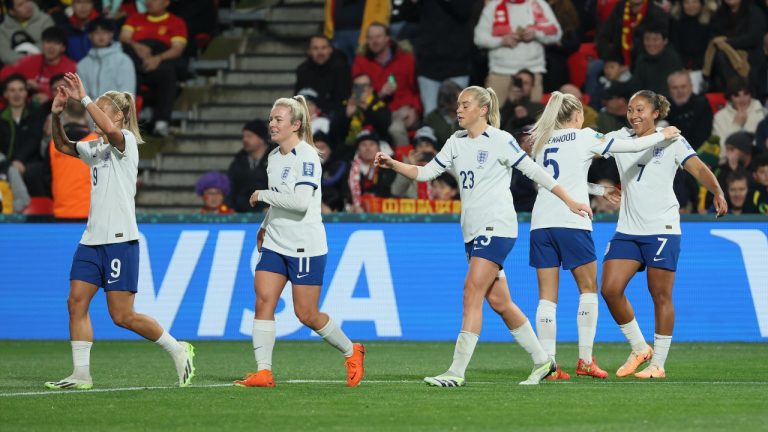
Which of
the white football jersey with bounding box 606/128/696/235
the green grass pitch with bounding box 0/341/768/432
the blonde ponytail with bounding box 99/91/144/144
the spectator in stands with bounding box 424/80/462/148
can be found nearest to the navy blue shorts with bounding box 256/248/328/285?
the green grass pitch with bounding box 0/341/768/432

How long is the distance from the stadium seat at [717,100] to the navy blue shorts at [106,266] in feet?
35.2

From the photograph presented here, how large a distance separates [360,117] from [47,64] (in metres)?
5.25

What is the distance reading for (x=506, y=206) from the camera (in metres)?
10.4

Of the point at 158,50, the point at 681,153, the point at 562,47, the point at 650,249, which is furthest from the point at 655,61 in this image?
the point at 650,249

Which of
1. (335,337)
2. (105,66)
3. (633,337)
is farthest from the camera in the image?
(105,66)

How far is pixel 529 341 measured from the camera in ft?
35.4

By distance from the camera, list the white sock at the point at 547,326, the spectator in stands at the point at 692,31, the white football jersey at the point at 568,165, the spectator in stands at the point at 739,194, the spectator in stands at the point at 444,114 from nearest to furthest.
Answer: the white football jersey at the point at 568,165 < the white sock at the point at 547,326 < the spectator in stands at the point at 739,194 < the spectator in stands at the point at 444,114 < the spectator in stands at the point at 692,31

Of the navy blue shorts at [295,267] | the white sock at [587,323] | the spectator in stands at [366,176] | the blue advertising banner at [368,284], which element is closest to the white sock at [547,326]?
the white sock at [587,323]

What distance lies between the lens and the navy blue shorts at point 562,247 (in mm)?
11477

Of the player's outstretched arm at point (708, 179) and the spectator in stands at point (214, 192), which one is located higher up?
the player's outstretched arm at point (708, 179)

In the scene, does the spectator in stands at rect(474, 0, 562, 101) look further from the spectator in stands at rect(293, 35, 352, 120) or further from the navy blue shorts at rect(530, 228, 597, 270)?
the navy blue shorts at rect(530, 228, 597, 270)

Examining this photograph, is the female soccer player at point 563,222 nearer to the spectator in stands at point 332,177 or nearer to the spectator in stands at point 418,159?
the spectator in stands at point 418,159

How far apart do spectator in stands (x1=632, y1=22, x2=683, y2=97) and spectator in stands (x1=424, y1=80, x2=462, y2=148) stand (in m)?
2.39

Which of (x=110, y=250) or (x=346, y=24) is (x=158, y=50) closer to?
(x=346, y=24)
